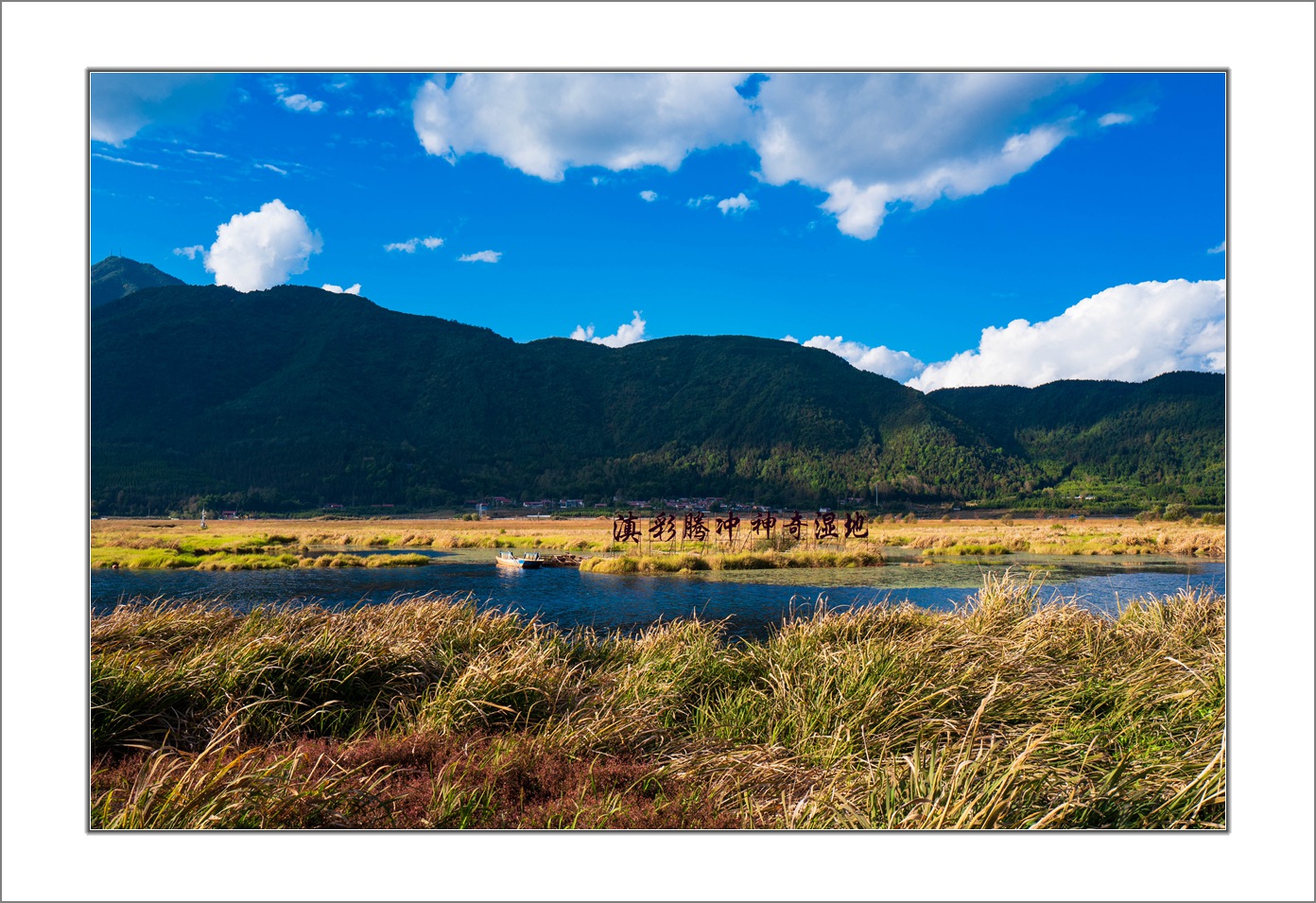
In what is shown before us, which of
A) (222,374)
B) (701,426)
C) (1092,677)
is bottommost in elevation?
(1092,677)

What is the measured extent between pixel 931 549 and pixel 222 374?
23.5 m

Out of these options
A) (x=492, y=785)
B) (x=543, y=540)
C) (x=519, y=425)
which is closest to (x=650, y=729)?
(x=492, y=785)

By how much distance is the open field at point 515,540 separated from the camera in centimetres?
1775

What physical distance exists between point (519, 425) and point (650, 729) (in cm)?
1458

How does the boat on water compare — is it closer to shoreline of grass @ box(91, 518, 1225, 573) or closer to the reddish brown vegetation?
shoreline of grass @ box(91, 518, 1225, 573)

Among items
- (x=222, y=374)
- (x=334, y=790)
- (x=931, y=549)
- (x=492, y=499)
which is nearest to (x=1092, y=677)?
(x=334, y=790)

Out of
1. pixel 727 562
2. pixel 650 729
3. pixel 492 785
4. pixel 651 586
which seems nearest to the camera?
pixel 492 785

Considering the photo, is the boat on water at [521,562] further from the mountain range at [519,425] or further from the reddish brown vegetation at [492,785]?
the reddish brown vegetation at [492,785]

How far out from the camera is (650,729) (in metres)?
4.10

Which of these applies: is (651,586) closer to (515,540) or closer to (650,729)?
(515,540)

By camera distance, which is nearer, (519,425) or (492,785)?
(492,785)

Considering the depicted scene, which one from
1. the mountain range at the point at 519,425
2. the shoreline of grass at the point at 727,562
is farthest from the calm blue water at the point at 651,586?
the mountain range at the point at 519,425

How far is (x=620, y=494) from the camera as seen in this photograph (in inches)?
692
